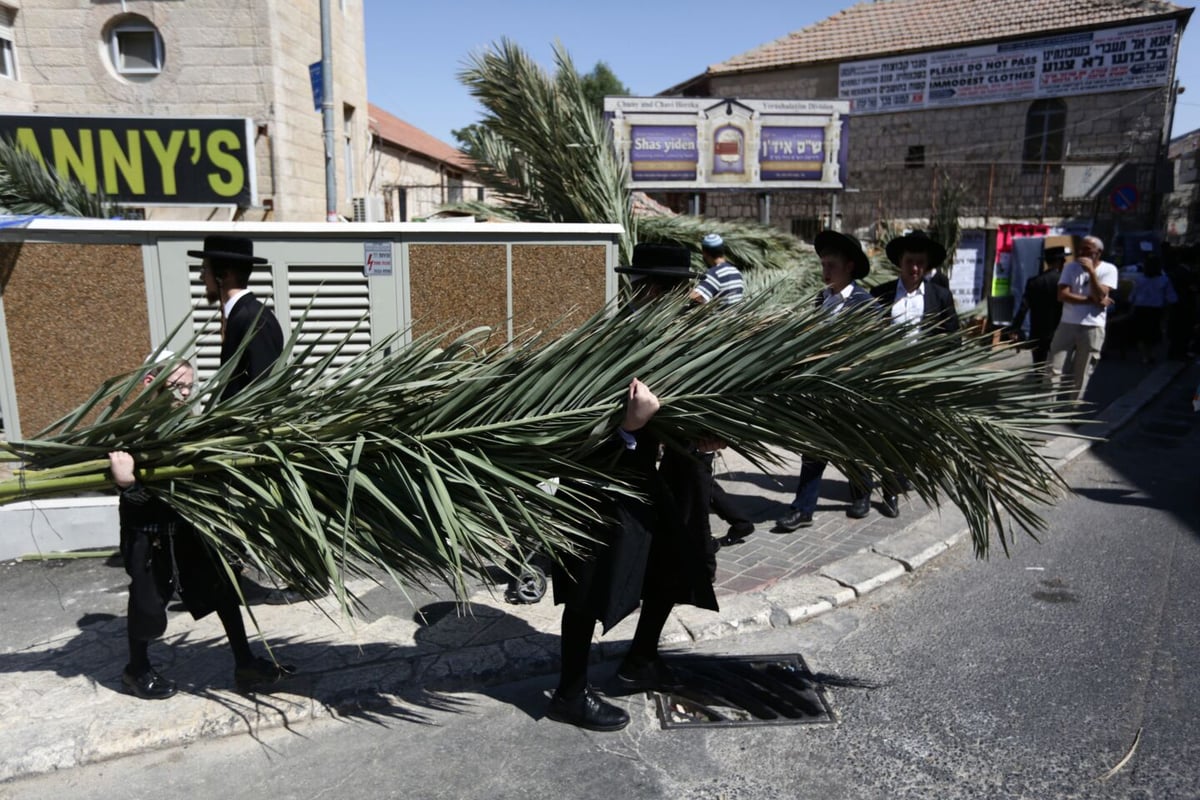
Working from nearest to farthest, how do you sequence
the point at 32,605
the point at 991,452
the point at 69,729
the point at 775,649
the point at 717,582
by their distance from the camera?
the point at 991,452, the point at 69,729, the point at 775,649, the point at 32,605, the point at 717,582

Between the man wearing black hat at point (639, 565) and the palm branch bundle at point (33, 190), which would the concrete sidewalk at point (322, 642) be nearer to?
the man wearing black hat at point (639, 565)

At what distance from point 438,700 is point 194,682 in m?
1.03

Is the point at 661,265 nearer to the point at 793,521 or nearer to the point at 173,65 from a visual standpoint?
the point at 793,521

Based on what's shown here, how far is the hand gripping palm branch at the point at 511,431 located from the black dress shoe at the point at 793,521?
8.43 feet

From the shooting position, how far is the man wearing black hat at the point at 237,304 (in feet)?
13.0

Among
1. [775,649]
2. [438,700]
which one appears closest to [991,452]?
[775,649]

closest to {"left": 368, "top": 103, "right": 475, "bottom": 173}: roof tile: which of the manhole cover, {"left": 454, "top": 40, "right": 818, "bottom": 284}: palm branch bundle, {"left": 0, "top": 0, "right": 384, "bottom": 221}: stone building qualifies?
{"left": 0, "top": 0, "right": 384, "bottom": 221}: stone building

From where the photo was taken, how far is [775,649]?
12.9 feet

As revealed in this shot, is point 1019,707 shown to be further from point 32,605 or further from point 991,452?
point 32,605

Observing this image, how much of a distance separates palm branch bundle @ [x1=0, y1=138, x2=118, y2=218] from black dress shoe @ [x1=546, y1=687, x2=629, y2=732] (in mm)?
6363

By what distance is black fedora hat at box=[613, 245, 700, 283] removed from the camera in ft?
10.7

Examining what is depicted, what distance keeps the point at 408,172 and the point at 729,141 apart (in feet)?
43.2

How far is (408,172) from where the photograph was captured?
79.8 ft

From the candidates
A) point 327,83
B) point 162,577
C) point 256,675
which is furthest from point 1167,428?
point 327,83
